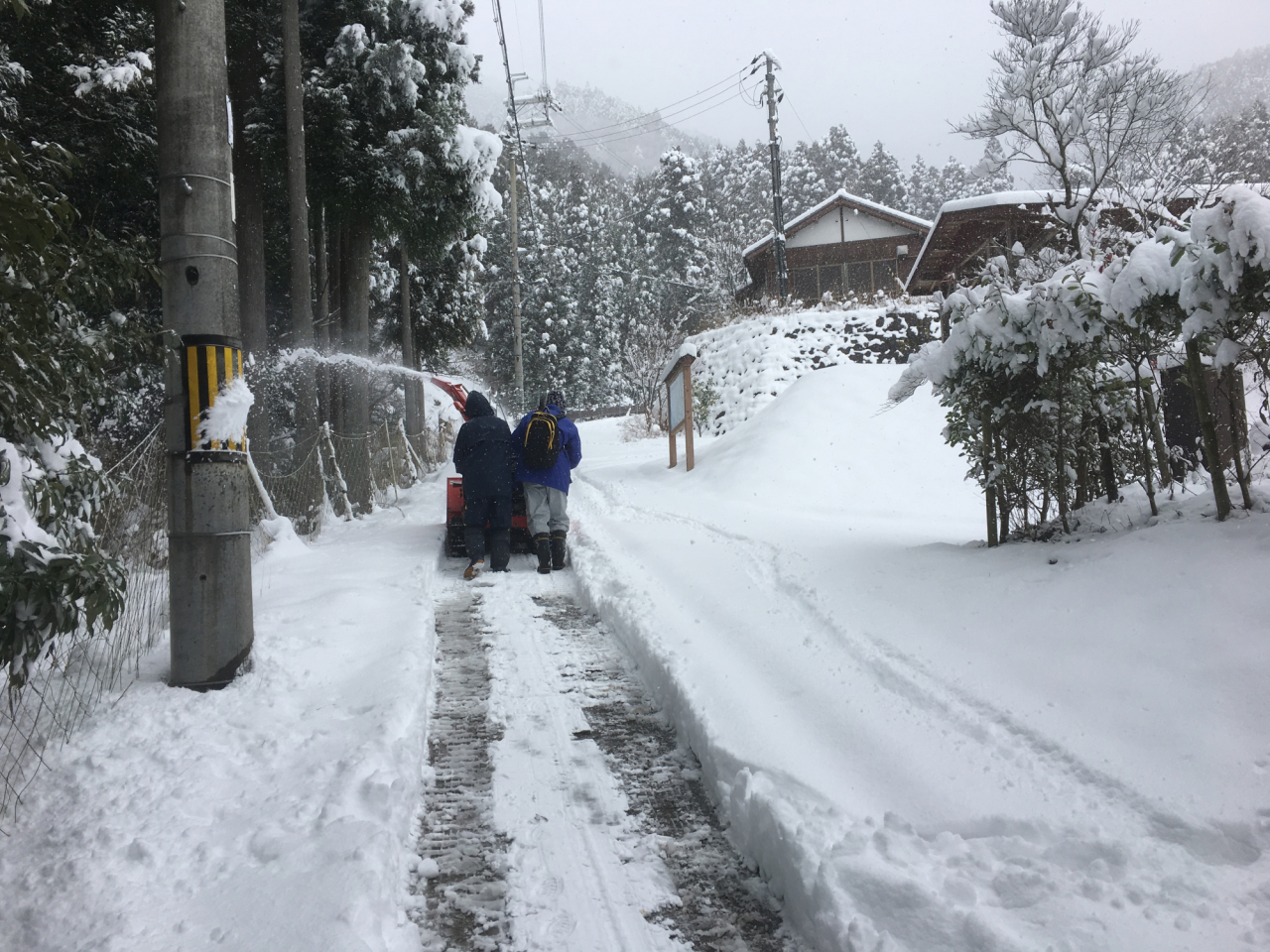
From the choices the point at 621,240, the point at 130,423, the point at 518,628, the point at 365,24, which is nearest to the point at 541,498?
the point at 518,628

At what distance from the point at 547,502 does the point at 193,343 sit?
413cm

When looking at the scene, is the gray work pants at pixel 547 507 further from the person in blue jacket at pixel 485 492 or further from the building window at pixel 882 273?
the building window at pixel 882 273

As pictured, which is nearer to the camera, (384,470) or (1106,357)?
(1106,357)

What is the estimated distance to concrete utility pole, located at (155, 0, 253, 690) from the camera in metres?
3.82

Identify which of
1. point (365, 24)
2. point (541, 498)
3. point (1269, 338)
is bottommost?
point (541, 498)

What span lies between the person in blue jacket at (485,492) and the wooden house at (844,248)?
26.2 metres

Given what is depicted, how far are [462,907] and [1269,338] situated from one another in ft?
15.0

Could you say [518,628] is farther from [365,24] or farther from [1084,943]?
[365,24]

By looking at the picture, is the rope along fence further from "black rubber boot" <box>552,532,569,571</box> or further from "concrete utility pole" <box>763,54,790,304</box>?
"concrete utility pole" <box>763,54,790,304</box>

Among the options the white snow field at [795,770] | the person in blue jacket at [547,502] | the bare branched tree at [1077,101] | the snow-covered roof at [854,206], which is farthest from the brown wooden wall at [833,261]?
the white snow field at [795,770]

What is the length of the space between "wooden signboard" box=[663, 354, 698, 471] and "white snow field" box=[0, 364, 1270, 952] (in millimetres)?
8293

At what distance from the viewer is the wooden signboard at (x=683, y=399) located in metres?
13.7

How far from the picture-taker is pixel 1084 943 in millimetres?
2072

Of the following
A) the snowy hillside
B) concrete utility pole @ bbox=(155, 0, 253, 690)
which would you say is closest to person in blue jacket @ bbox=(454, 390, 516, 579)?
concrete utility pole @ bbox=(155, 0, 253, 690)
